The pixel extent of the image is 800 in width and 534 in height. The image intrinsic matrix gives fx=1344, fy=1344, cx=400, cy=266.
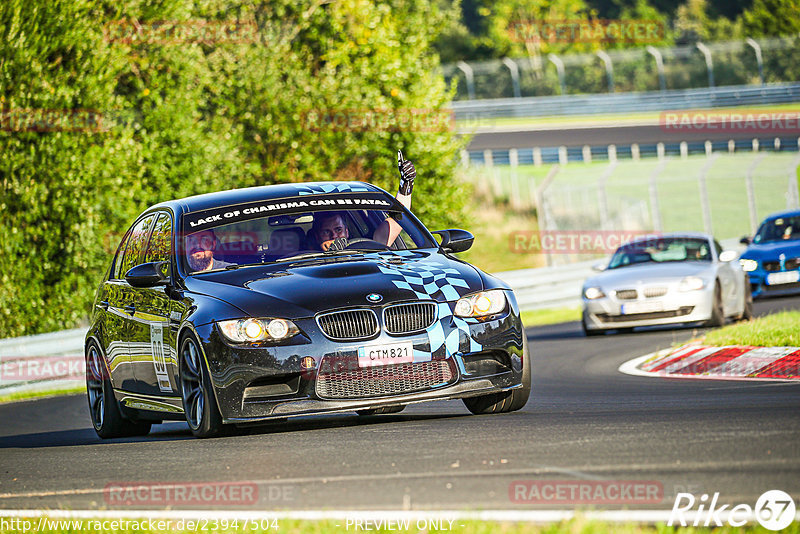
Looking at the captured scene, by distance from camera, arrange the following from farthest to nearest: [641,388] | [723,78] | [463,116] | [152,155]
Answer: [463,116], [723,78], [152,155], [641,388]

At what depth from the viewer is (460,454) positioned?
664 cm

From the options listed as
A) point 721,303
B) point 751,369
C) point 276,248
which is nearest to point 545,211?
point 721,303

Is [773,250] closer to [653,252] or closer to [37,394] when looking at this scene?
[653,252]

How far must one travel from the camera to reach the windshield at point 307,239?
29.4 ft

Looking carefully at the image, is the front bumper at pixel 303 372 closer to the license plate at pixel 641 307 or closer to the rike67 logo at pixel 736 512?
the rike67 logo at pixel 736 512

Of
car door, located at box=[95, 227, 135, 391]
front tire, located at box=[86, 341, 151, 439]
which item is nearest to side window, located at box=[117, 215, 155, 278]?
car door, located at box=[95, 227, 135, 391]

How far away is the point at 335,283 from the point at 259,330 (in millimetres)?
555

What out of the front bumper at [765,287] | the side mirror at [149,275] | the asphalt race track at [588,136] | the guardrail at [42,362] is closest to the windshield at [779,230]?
the front bumper at [765,287]

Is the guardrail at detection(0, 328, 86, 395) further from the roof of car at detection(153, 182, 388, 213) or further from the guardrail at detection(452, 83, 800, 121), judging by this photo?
the guardrail at detection(452, 83, 800, 121)

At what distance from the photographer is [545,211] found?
82.9ft

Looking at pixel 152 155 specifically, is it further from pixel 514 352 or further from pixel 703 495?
pixel 703 495

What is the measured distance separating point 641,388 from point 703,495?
5.44 m

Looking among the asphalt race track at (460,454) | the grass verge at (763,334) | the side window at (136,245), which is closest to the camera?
the asphalt race track at (460,454)

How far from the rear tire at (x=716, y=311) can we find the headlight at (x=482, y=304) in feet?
29.3
